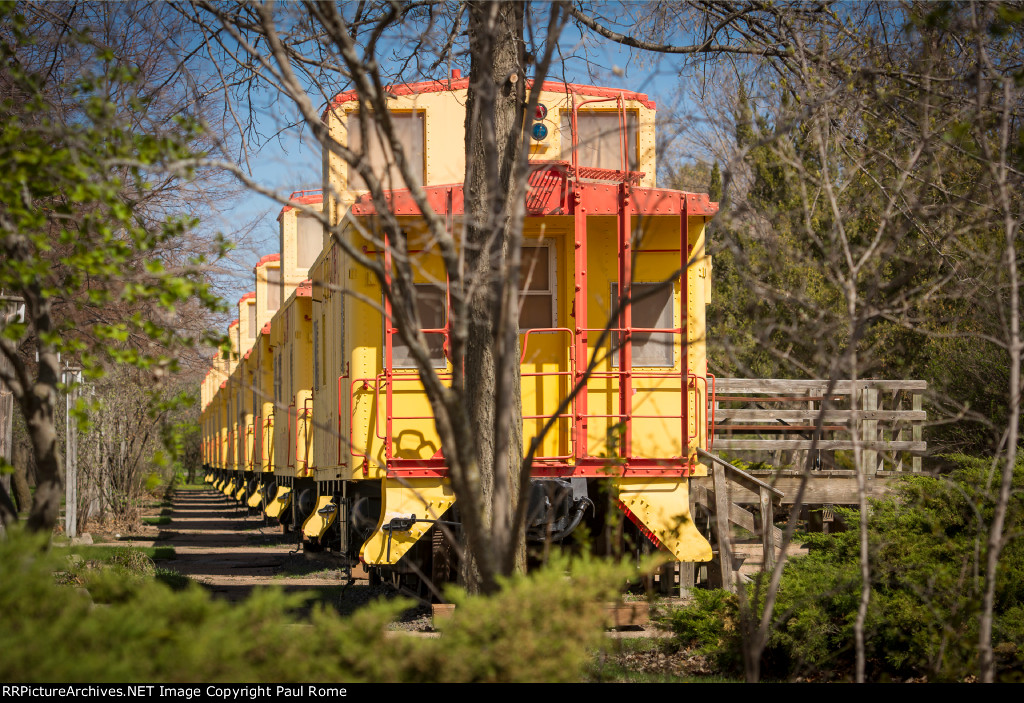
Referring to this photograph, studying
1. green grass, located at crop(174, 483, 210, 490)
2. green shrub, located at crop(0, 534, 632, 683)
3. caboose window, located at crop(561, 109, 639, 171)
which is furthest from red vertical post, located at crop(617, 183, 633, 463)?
green grass, located at crop(174, 483, 210, 490)

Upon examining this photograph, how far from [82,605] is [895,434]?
12169 mm

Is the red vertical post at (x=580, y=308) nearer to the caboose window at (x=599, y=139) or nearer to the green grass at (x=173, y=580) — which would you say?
the caboose window at (x=599, y=139)

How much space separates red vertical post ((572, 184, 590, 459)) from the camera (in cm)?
852

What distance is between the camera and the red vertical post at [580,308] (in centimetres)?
852

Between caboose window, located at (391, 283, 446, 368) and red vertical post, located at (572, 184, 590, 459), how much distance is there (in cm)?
111

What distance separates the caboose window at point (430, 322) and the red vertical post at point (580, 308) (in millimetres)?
1114

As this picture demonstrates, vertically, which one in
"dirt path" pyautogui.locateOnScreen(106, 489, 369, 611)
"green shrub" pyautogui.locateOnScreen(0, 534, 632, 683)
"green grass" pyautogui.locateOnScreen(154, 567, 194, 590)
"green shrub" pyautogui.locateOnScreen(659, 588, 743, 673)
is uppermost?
"green shrub" pyautogui.locateOnScreen(0, 534, 632, 683)

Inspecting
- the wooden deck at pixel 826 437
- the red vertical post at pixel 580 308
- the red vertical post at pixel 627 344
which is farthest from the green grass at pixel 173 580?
the wooden deck at pixel 826 437

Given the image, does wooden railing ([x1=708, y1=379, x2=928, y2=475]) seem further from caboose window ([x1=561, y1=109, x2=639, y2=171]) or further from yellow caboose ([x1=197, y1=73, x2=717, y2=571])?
caboose window ([x1=561, y1=109, x2=639, y2=171])

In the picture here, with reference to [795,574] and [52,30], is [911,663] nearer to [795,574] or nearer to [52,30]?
[795,574]

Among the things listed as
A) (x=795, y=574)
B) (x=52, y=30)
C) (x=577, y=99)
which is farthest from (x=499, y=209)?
(x=577, y=99)

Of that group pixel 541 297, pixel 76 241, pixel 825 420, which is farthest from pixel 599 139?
pixel 76 241

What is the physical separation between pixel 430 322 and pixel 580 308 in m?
1.26

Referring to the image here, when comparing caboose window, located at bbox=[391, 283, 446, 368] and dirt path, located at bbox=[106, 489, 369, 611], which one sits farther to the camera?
dirt path, located at bbox=[106, 489, 369, 611]
